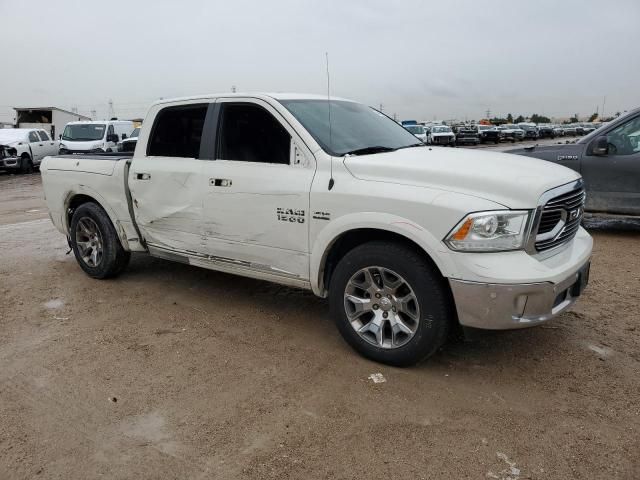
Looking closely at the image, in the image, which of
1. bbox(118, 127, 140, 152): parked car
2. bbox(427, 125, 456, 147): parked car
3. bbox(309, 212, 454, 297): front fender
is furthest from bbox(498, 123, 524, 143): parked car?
bbox(309, 212, 454, 297): front fender

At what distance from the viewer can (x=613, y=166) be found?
7.25m

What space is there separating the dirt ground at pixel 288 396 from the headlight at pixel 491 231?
3.05 feet

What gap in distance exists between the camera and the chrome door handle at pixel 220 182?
4301mm

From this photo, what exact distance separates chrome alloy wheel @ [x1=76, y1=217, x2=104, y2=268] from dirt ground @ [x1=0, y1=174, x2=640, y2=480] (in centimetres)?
69

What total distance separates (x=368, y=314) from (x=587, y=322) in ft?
6.36

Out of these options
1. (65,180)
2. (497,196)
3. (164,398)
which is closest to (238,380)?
(164,398)

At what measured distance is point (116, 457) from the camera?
2783mm

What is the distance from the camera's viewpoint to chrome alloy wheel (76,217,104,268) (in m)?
5.70

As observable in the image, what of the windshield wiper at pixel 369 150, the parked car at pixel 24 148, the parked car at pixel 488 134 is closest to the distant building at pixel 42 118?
the parked car at pixel 24 148

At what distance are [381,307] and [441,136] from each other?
110ft

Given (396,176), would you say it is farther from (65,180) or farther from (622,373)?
(65,180)

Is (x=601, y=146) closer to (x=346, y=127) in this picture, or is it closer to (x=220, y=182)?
(x=346, y=127)

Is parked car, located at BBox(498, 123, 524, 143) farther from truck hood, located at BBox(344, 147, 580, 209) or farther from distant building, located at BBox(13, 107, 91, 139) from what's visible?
truck hood, located at BBox(344, 147, 580, 209)

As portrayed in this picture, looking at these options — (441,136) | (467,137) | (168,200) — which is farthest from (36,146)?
(467,137)
